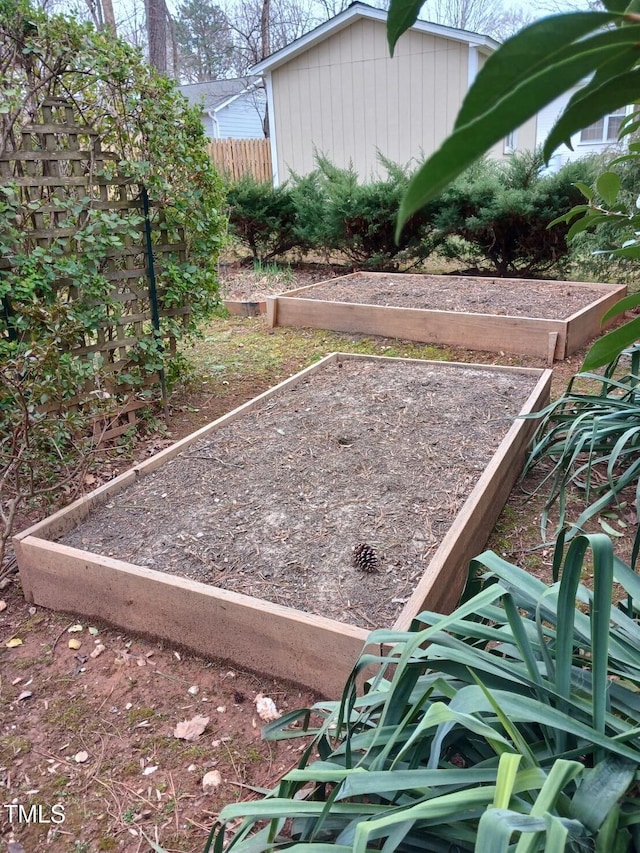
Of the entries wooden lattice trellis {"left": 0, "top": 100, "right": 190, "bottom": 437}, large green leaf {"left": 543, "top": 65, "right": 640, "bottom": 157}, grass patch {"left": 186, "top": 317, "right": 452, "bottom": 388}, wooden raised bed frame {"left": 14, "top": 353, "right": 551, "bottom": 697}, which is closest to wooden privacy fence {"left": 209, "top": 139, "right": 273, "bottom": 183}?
grass patch {"left": 186, "top": 317, "right": 452, "bottom": 388}

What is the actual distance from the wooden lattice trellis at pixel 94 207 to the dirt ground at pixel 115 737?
1.51m

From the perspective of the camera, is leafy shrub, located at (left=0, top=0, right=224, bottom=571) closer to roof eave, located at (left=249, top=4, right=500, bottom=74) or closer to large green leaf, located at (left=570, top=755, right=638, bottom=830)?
large green leaf, located at (left=570, top=755, right=638, bottom=830)

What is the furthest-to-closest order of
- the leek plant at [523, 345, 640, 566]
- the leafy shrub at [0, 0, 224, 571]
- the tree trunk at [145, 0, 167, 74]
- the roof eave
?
the tree trunk at [145, 0, 167, 74] → the roof eave → the leafy shrub at [0, 0, 224, 571] → the leek plant at [523, 345, 640, 566]

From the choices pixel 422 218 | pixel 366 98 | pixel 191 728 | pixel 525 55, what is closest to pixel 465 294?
pixel 422 218

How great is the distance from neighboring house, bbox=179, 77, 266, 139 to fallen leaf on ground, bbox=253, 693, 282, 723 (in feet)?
75.7

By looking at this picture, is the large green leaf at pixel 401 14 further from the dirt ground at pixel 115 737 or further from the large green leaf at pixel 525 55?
the dirt ground at pixel 115 737

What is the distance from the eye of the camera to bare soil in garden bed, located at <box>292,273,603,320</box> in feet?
19.4

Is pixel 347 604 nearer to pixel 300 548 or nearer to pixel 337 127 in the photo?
pixel 300 548

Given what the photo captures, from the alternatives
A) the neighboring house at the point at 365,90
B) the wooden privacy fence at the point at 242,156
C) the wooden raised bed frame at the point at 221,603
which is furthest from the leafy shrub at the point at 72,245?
the wooden privacy fence at the point at 242,156

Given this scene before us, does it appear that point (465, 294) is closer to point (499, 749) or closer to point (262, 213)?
point (262, 213)

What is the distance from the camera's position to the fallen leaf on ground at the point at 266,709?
6.51 feet

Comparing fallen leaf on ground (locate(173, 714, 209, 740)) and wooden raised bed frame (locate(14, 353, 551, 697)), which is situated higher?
wooden raised bed frame (locate(14, 353, 551, 697))

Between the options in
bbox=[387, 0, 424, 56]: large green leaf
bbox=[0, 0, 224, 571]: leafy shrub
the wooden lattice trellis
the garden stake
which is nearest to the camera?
bbox=[387, 0, 424, 56]: large green leaf

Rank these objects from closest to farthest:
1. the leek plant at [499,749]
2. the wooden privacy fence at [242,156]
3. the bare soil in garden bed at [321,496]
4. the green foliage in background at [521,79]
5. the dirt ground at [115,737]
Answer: the green foliage in background at [521,79] < the leek plant at [499,749] < the dirt ground at [115,737] < the bare soil in garden bed at [321,496] < the wooden privacy fence at [242,156]
